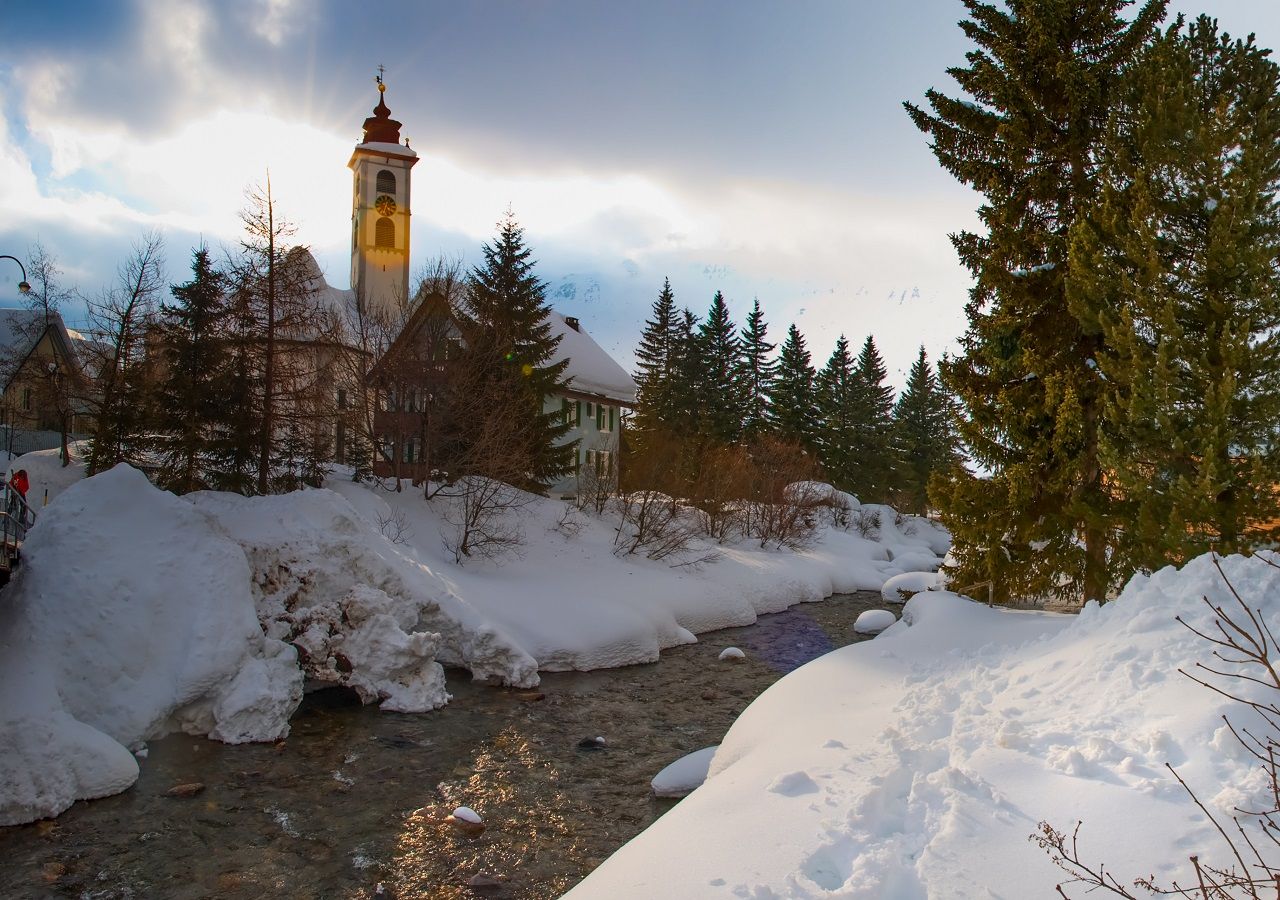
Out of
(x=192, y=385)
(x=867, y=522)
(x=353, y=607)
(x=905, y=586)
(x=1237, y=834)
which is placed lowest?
(x=905, y=586)

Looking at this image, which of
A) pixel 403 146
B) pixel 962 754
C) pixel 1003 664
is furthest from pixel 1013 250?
pixel 403 146

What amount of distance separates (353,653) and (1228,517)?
1565 cm

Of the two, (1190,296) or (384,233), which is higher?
(384,233)

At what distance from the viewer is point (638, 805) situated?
1095cm

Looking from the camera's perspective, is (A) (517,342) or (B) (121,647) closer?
(B) (121,647)

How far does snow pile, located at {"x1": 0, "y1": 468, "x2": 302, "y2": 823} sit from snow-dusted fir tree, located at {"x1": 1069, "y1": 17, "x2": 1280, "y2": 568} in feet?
50.5

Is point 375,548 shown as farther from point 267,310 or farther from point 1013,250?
point 1013,250

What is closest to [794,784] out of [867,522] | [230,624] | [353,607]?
[230,624]

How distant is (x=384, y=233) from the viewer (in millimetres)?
56094

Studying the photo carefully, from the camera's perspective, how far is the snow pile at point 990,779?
563 cm

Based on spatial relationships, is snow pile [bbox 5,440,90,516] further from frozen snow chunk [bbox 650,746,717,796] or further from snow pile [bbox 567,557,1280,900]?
snow pile [bbox 567,557,1280,900]

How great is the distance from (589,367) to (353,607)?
100ft

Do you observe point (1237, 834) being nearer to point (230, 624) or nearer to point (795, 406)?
point (230, 624)

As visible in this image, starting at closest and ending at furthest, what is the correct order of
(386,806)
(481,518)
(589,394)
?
(386,806), (481,518), (589,394)
